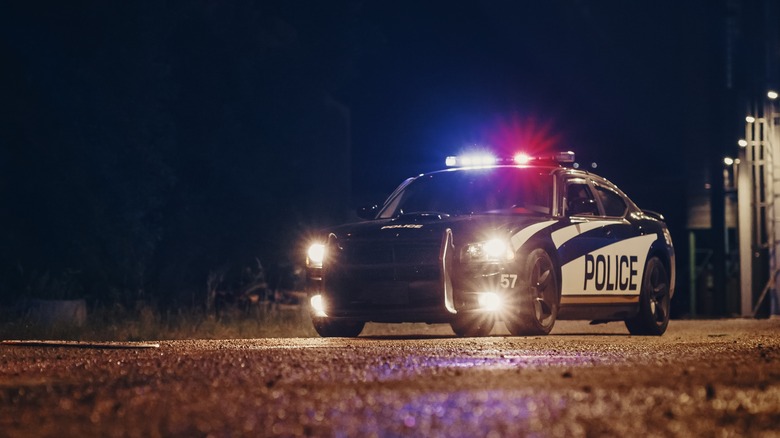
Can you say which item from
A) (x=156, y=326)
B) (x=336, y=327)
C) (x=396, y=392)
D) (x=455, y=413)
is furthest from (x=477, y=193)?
(x=455, y=413)

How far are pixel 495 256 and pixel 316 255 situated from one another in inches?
73.9

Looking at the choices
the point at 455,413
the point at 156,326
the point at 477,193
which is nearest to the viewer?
the point at 455,413

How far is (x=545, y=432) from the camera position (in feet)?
20.0

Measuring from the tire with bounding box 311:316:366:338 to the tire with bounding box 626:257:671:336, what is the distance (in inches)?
116

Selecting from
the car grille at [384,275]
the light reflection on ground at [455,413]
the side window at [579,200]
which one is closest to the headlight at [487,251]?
the car grille at [384,275]

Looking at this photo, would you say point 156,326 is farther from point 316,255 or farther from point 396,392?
point 396,392

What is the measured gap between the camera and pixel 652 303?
636 inches

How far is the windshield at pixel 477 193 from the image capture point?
15.0 m

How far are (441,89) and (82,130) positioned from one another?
12846 mm

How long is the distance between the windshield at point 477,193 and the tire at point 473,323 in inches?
46.3

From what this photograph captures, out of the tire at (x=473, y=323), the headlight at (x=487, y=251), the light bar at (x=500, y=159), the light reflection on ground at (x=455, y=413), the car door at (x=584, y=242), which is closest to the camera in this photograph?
the light reflection on ground at (x=455, y=413)

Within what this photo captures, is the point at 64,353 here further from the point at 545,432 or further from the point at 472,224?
the point at 545,432

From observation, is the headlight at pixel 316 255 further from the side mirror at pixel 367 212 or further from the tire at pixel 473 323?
the tire at pixel 473 323

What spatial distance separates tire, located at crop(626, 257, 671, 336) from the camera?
1598 centimetres
